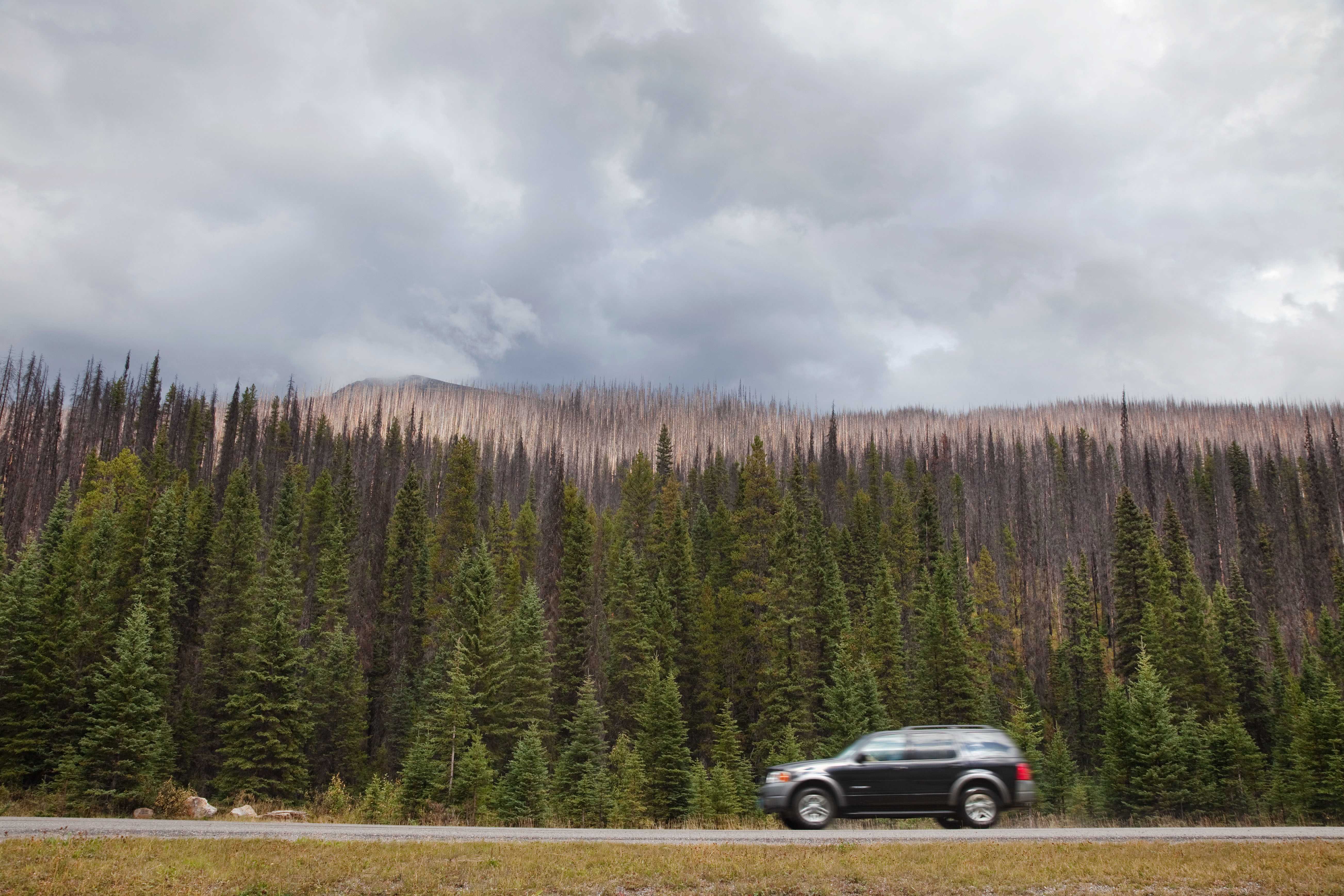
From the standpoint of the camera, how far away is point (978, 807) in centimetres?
1883

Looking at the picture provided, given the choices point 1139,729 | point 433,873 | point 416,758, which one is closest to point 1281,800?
point 1139,729

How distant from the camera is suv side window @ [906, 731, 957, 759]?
18.7 meters

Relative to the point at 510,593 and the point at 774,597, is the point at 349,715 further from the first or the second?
the point at 774,597

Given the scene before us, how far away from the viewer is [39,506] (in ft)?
371

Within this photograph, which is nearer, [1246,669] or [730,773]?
[730,773]

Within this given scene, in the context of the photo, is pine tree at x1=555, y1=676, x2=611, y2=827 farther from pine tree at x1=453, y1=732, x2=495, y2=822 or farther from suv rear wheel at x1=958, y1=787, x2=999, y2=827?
suv rear wheel at x1=958, y1=787, x2=999, y2=827

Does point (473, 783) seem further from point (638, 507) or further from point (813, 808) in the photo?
point (638, 507)

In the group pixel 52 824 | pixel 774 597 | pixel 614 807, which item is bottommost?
pixel 614 807

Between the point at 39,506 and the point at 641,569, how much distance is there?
88.8 metres

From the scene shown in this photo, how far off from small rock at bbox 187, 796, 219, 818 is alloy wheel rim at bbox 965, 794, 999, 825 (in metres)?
30.2

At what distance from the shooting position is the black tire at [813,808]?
61.8 feet

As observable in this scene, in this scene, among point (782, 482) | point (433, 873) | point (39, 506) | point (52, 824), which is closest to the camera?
point (433, 873)

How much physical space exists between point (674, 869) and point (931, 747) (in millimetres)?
6813

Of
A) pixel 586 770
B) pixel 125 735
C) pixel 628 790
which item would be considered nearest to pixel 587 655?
pixel 586 770
